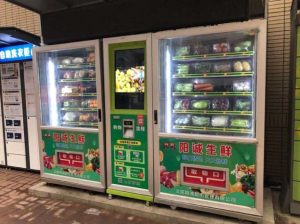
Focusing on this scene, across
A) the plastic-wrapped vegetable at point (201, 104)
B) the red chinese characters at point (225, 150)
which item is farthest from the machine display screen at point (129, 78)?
Answer: the red chinese characters at point (225, 150)

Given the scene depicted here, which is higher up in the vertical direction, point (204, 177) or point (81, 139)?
point (81, 139)

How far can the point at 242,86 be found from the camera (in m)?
3.19

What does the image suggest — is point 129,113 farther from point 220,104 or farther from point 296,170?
point 296,170

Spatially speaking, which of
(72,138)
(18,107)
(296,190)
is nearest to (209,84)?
(296,190)

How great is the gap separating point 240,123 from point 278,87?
1.12 meters

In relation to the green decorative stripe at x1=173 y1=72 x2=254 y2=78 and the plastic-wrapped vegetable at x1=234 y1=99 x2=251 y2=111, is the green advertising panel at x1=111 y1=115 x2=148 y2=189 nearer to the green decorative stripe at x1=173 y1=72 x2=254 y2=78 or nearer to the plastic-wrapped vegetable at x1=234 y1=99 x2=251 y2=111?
the green decorative stripe at x1=173 y1=72 x2=254 y2=78

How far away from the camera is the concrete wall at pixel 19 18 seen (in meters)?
5.32

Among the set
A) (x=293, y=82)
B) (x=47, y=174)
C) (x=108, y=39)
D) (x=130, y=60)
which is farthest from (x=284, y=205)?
(x=47, y=174)

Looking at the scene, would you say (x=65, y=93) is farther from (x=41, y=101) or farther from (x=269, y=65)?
(x=269, y=65)

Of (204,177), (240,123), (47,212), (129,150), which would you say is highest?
(240,123)

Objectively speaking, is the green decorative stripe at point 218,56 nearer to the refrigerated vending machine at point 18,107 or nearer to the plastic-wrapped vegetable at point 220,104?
the plastic-wrapped vegetable at point 220,104

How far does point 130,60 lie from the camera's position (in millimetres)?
3607

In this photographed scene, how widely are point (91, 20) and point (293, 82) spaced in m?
2.67

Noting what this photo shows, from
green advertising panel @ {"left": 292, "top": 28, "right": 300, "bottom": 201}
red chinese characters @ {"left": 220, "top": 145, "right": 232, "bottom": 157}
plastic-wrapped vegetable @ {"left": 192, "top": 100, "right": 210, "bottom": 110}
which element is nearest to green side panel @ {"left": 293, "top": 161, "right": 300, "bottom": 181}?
green advertising panel @ {"left": 292, "top": 28, "right": 300, "bottom": 201}
